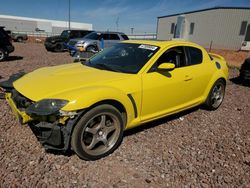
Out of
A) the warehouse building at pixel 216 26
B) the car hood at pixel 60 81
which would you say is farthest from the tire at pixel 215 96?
the warehouse building at pixel 216 26

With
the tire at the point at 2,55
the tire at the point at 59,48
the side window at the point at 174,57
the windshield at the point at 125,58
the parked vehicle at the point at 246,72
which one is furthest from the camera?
the tire at the point at 59,48

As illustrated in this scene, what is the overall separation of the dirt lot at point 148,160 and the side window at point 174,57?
1.17 meters

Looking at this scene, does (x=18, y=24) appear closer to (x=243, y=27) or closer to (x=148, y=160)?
(x=243, y=27)

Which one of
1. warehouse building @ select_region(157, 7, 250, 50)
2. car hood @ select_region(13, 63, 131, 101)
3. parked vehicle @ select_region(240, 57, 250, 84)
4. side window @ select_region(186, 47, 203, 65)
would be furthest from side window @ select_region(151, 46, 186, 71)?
warehouse building @ select_region(157, 7, 250, 50)

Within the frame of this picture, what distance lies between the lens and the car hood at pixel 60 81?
2.77m

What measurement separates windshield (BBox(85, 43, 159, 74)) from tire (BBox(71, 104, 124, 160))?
0.80 m

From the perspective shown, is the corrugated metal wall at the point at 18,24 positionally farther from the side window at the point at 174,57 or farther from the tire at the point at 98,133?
the tire at the point at 98,133

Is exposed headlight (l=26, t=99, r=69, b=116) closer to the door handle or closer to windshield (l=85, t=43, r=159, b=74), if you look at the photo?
windshield (l=85, t=43, r=159, b=74)

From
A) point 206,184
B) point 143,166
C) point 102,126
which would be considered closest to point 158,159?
point 143,166

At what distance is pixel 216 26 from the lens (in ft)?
83.5

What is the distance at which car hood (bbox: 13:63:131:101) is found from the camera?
9.10 feet

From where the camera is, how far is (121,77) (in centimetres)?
313

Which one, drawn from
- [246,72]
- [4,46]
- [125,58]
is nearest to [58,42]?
[4,46]

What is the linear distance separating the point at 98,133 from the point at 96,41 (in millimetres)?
11156
